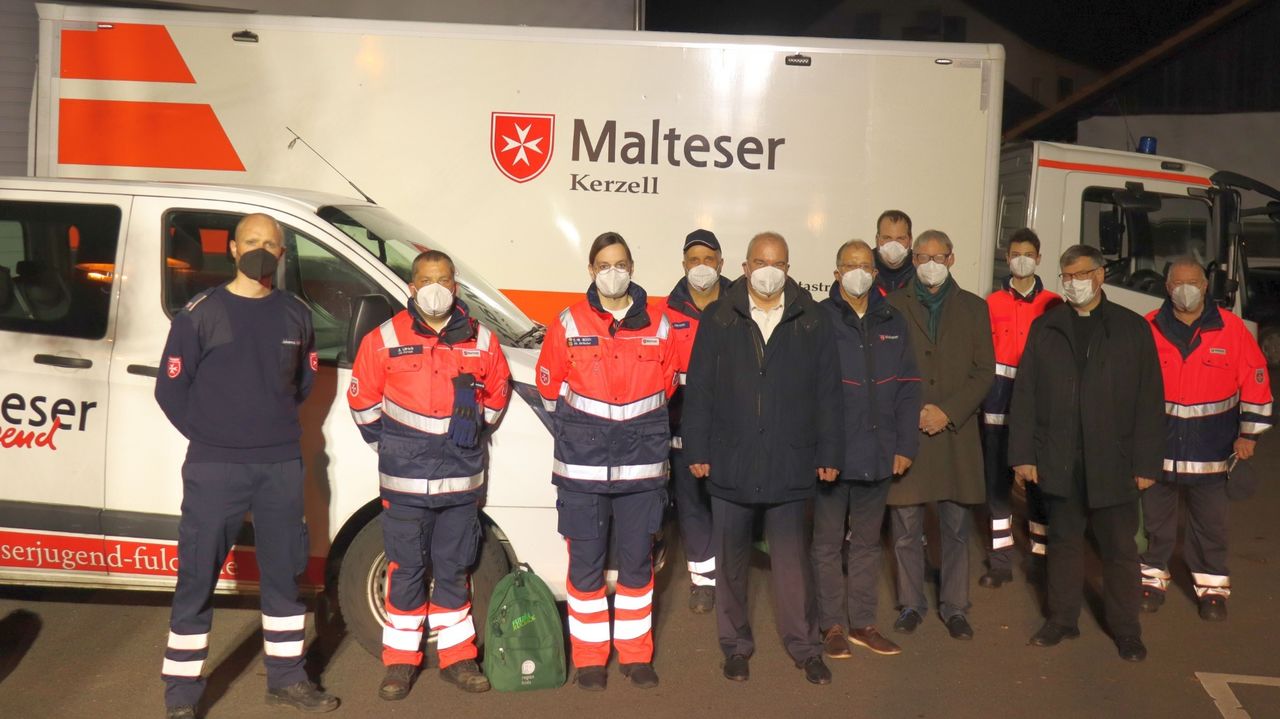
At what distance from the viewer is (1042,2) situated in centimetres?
Result: 2461

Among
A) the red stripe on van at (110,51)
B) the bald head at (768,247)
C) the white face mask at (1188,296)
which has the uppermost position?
the red stripe on van at (110,51)

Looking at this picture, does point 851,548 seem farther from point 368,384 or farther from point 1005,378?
point 368,384

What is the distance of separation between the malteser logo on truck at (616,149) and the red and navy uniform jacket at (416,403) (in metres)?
3.34

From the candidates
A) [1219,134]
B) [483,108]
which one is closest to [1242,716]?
[483,108]

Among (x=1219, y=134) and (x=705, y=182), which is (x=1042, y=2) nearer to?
(x=1219, y=134)

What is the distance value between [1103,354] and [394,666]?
3.52 m

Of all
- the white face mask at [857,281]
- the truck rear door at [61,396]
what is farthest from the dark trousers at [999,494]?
the truck rear door at [61,396]

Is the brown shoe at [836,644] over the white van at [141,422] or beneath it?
beneath

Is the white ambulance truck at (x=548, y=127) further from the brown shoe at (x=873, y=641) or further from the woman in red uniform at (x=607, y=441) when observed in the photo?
the woman in red uniform at (x=607, y=441)

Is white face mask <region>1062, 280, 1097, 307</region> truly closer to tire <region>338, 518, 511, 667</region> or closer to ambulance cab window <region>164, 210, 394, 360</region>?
tire <region>338, 518, 511, 667</region>

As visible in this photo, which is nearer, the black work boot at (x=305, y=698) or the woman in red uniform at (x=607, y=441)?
the black work boot at (x=305, y=698)

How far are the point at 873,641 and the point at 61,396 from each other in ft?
12.6

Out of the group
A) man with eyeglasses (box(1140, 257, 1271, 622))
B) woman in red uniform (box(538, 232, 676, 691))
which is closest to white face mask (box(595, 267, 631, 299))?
woman in red uniform (box(538, 232, 676, 691))

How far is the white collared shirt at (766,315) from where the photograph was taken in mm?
5266
